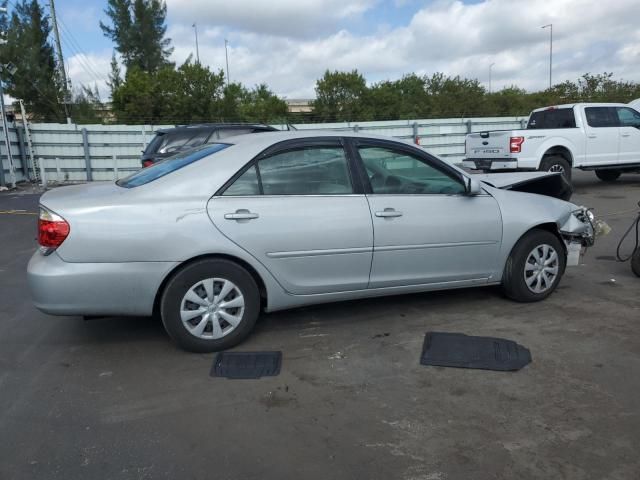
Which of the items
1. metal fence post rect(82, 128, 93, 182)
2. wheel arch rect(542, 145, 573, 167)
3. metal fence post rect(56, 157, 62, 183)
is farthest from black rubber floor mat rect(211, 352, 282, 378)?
metal fence post rect(82, 128, 93, 182)

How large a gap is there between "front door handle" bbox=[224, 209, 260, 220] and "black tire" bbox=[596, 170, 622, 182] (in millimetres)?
13747

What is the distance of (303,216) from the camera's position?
408cm

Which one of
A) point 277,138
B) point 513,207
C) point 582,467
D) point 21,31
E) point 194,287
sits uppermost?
point 21,31

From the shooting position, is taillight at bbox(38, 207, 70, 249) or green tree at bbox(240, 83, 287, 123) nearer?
taillight at bbox(38, 207, 70, 249)

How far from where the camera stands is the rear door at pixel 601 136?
500 inches

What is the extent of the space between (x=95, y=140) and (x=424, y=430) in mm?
18032

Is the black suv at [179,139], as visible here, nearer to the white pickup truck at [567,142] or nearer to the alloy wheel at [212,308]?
the white pickup truck at [567,142]

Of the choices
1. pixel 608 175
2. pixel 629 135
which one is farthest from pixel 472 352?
pixel 608 175

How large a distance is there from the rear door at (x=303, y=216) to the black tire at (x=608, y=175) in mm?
13033

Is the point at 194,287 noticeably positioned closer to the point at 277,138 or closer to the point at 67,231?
the point at 67,231

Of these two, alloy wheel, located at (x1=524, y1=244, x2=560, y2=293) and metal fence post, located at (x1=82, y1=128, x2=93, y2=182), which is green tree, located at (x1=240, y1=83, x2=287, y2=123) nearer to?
metal fence post, located at (x1=82, y1=128, x2=93, y2=182)

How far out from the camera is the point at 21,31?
135 ft

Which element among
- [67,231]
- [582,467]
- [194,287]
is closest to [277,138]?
[194,287]

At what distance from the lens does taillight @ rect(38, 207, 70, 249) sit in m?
3.64
